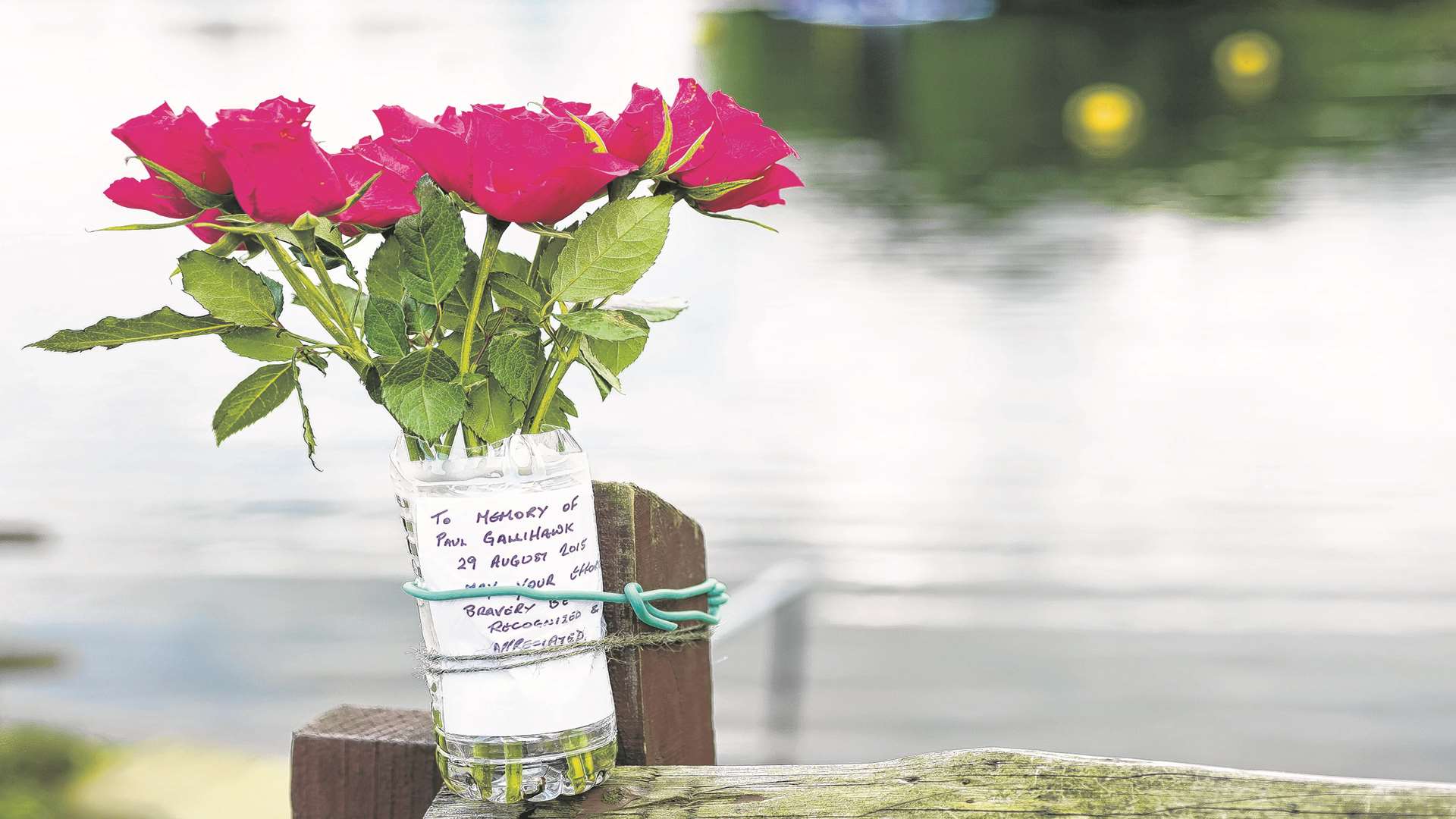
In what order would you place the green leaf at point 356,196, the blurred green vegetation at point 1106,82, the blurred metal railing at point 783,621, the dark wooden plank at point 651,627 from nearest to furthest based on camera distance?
the green leaf at point 356,196, the dark wooden plank at point 651,627, the blurred metal railing at point 783,621, the blurred green vegetation at point 1106,82

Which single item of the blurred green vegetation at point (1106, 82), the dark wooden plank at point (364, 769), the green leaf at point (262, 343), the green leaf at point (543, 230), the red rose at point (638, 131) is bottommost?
the dark wooden plank at point (364, 769)

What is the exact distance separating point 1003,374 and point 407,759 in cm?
449

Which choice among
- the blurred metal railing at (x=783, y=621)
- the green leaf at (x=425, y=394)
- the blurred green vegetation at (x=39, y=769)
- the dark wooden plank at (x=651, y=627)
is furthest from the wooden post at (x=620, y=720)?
the blurred green vegetation at (x=39, y=769)

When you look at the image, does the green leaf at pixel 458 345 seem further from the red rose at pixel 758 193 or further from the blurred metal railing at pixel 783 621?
the blurred metal railing at pixel 783 621

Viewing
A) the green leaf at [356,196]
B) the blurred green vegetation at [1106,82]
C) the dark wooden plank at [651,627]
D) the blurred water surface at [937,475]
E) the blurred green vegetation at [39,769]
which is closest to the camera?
the green leaf at [356,196]

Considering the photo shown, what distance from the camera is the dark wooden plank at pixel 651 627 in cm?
54

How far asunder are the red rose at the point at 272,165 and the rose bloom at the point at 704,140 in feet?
0.33

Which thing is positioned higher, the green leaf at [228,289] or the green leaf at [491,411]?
the green leaf at [228,289]

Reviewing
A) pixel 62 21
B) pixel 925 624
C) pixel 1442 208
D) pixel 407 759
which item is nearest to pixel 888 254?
pixel 1442 208

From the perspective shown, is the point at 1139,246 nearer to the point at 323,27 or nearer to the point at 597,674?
the point at 597,674

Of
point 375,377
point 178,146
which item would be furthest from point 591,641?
point 178,146

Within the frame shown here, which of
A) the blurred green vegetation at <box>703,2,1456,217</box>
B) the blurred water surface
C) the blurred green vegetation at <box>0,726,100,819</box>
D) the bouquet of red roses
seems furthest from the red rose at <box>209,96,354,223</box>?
the blurred green vegetation at <box>703,2,1456,217</box>

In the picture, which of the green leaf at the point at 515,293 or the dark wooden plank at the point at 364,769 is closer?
the green leaf at the point at 515,293

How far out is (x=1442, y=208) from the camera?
835 cm
